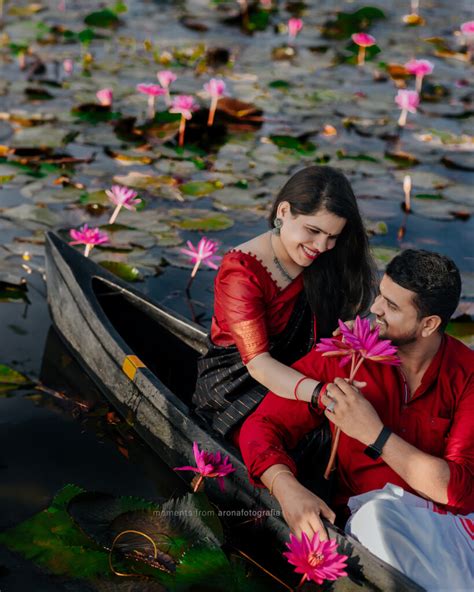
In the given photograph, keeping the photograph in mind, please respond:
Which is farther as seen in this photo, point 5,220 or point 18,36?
point 18,36

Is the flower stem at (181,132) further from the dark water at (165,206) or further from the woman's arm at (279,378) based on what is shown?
the woman's arm at (279,378)

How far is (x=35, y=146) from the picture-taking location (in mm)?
6848

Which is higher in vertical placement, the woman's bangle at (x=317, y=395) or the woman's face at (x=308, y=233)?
the woman's face at (x=308, y=233)

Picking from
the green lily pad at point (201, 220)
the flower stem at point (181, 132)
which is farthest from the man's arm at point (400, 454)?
the flower stem at point (181, 132)

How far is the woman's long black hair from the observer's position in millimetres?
3178

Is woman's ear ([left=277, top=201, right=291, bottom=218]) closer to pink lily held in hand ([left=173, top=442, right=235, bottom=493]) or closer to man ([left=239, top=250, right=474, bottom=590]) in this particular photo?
man ([left=239, top=250, right=474, bottom=590])

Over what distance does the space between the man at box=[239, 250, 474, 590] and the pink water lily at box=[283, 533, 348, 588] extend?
0.10m

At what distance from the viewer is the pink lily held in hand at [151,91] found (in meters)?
6.61

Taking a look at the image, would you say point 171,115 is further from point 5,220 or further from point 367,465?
point 367,465

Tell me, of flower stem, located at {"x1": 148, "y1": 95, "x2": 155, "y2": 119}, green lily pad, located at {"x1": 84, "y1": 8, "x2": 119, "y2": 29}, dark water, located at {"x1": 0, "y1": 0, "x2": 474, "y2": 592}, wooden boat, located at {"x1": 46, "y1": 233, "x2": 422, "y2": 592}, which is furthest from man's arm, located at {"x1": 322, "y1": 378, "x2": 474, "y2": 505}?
green lily pad, located at {"x1": 84, "y1": 8, "x2": 119, "y2": 29}

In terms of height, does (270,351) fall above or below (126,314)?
above

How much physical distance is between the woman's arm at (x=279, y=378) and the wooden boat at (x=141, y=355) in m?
0.32

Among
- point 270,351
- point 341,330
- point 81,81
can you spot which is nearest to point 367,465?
point 341,330

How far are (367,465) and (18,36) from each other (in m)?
8.32
